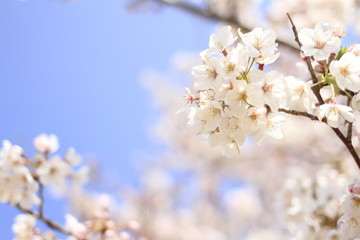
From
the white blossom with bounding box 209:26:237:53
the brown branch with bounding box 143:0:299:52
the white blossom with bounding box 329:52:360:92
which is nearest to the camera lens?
the white blossom with bounding box 329:52:360:92

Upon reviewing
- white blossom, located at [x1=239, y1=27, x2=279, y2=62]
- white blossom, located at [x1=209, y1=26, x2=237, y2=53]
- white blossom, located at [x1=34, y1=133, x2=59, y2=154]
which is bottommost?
white blossom, located at [x1=239, y1=27, x2=279, y2=62]

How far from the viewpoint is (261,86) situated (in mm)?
1367

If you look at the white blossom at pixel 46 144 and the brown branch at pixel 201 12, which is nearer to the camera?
the white blossom at pixel 46 144

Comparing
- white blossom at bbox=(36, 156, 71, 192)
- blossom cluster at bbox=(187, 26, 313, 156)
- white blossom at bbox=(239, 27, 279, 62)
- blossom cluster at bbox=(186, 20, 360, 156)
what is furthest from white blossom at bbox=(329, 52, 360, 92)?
white blossom at bbox=(36, 156, 71, 192)

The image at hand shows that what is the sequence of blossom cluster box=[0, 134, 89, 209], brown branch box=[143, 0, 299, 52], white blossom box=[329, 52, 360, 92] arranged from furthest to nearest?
brown branch box=[143, 0, 299, 52] < blossom cluster box=[0, 134, 89, 209] < white blossom box=[329, 52, 360, 92]

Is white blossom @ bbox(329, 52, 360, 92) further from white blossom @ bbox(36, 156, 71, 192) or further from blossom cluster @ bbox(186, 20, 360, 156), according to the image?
white blossom @ bbox(36, 156, 71, 192)

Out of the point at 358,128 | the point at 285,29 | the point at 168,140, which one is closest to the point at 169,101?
the point at 168,140

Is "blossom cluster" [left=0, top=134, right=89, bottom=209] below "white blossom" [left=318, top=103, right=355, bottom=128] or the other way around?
the other way around

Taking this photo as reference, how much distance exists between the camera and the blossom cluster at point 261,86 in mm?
1346

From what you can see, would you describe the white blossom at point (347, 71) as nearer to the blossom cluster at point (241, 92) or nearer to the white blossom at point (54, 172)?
the blossom cluster at point (241, 92)

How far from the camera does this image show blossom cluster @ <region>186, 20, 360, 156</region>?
1346 mm

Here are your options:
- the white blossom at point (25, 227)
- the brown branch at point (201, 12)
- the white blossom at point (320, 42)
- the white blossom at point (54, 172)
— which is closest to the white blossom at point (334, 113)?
the white blossom at point (320, 42)

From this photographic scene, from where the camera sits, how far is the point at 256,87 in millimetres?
1341

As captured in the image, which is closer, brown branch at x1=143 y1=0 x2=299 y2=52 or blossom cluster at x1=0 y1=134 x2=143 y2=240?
blossom cluster at x1=0 y1=134 x2=143 y2=240
